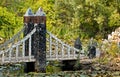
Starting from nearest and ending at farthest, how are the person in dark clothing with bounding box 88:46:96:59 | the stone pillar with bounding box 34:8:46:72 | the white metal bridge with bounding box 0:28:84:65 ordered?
1. the white metal bridge with bounding box 0:28:84:65
2. the stone pillar with bounding box 34:8:46:72
3. the person in dark clothing with bounding box 88:46:96:59

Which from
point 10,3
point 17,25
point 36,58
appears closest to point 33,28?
point 36,58

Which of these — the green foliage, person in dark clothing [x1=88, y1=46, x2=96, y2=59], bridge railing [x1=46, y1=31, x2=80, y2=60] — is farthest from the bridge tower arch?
the green foliage

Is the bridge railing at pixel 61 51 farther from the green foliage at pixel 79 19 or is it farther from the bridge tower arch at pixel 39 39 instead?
the green foliage at pixel 79 19

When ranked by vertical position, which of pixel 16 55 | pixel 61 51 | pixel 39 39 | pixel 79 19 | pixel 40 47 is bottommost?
pixel 16 55

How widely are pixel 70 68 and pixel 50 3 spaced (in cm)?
1528

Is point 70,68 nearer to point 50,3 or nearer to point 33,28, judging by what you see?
point 33,28

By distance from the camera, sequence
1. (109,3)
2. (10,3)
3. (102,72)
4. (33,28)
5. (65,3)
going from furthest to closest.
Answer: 1. (10,3)
2. (65,3)
3. (109,3)
4. (33,28)
5. (102,72)

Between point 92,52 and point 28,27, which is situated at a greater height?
point 28,27

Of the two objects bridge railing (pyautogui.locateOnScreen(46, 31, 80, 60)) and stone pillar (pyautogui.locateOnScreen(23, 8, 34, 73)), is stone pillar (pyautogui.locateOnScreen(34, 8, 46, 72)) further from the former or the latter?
bridge railing (pyautogui.locateOnScreen(46, 31, 80, 60))

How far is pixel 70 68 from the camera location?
22.9m

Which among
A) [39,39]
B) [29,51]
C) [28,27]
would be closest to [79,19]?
[28,27]

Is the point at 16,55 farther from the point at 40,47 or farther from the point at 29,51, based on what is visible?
the point at 40,47

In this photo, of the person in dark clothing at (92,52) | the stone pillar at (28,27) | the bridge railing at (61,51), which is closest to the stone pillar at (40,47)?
the stone pillar at (28,27)

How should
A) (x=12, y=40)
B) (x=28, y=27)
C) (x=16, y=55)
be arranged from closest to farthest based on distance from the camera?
(x=16, y=55) → (x=28, y=27) → (x=12, y=40)
